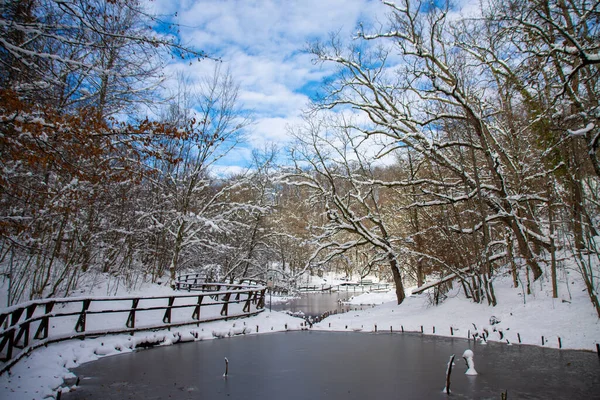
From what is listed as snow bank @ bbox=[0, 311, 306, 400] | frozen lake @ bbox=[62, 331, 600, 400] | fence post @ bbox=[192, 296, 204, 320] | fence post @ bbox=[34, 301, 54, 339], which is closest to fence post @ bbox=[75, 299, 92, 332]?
snow bank @ bbox=[0, 311, 306, 400]

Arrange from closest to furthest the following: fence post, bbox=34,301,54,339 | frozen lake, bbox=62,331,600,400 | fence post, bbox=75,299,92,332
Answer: frozen lake, bbox=62,331,600,400
fence post, bbox=34,301,54,339
fence post, bbox=75,299,92,332

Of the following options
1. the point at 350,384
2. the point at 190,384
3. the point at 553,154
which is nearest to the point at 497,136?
the point at 553,154

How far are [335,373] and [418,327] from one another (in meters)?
7.18

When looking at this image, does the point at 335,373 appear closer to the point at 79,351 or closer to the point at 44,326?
the point at 79,351

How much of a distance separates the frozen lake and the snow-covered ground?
526mm

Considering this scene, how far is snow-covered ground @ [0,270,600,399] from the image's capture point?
Answer: 20.1ft

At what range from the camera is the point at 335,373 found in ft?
23.1

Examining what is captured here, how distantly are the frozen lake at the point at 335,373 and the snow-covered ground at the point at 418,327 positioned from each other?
53 centimetres

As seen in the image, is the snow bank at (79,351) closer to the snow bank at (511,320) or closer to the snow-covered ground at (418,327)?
the snow-covered ground at (418,327)

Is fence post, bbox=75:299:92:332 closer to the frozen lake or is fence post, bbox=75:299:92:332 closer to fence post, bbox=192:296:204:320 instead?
the frozen lake

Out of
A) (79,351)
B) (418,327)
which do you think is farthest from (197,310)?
(418,327)

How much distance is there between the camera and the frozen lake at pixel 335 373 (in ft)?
18.8

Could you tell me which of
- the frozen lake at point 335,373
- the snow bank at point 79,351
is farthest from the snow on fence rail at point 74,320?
the frozen lake at point 335,373

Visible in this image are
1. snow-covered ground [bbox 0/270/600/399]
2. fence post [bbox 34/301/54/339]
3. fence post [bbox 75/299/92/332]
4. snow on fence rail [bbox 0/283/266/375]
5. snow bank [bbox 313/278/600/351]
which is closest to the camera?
snow-covered ground [bbox 0/270/600/399]
